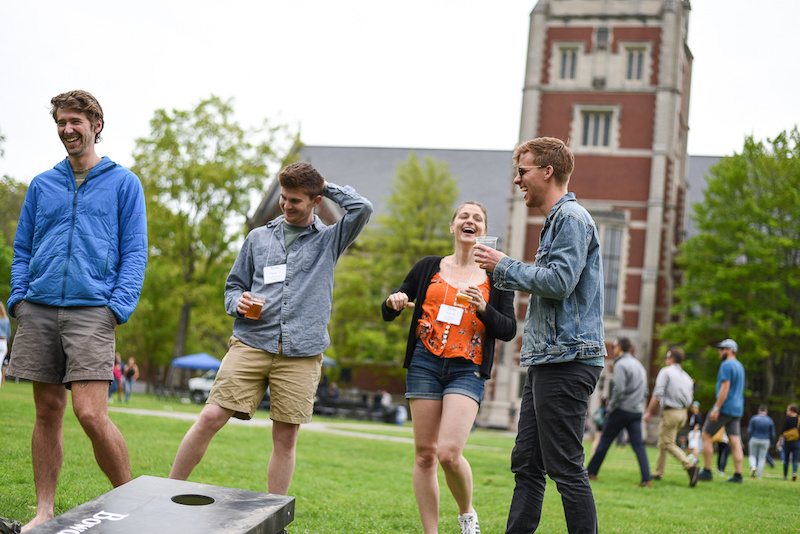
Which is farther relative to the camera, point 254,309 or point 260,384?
point 260,384

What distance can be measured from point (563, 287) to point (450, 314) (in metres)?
1.09

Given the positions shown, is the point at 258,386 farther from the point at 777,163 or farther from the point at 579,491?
the point at 777,163

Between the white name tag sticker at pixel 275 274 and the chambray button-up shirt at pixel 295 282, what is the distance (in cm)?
3

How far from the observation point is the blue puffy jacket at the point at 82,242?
4.03m

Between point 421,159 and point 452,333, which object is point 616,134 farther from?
point 452,333

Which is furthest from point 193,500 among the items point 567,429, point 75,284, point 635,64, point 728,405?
point 635,64

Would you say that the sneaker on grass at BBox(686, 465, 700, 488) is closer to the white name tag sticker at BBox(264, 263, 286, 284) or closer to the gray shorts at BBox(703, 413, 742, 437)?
the gray shorts at BBox(703, 413, 742, 437)

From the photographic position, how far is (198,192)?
34.2 m

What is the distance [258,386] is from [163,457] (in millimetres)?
3934

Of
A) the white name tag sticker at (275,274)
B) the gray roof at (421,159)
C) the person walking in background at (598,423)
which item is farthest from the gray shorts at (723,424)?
the gray roof at (421,159)

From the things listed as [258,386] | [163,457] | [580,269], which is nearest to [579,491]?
[580,269]

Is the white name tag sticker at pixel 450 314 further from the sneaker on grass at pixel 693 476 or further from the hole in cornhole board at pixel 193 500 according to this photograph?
the sneaker on grass at pixel 693 476

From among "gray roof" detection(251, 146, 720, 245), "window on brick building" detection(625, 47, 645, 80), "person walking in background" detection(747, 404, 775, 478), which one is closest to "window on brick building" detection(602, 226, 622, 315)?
"window on brick building" detection(625, 47, 645, 80)

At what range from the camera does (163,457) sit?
25.8ft
